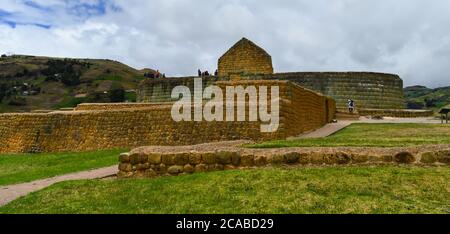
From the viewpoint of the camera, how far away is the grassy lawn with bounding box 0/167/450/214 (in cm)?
617

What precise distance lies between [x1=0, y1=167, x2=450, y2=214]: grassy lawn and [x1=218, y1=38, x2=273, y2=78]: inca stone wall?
25855 mm

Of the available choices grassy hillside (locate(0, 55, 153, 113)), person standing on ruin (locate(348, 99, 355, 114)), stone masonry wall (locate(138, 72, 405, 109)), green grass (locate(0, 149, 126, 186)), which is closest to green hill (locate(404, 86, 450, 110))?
stone masonry wall (locate(138, 72, 405, 109))

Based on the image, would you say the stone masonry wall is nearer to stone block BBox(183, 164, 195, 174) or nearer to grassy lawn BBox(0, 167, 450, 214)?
stone block BBox(183, 164, 195, 174)

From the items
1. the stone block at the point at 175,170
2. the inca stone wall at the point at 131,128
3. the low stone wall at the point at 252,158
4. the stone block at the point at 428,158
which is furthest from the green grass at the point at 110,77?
the stone block at the point at 428,158

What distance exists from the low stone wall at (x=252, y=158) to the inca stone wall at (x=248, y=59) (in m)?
24.5

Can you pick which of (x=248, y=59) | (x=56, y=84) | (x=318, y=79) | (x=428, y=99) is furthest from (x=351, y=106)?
(x=56, y=84)

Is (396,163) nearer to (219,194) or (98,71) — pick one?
(219,194)

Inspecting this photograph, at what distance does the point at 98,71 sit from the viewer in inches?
3836

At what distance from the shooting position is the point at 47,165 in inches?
631

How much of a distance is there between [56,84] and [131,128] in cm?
7344

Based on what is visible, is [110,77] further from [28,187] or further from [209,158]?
[209,158]

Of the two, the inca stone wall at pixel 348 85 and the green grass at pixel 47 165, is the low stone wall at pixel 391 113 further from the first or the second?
the green grass at pixel 47 165
